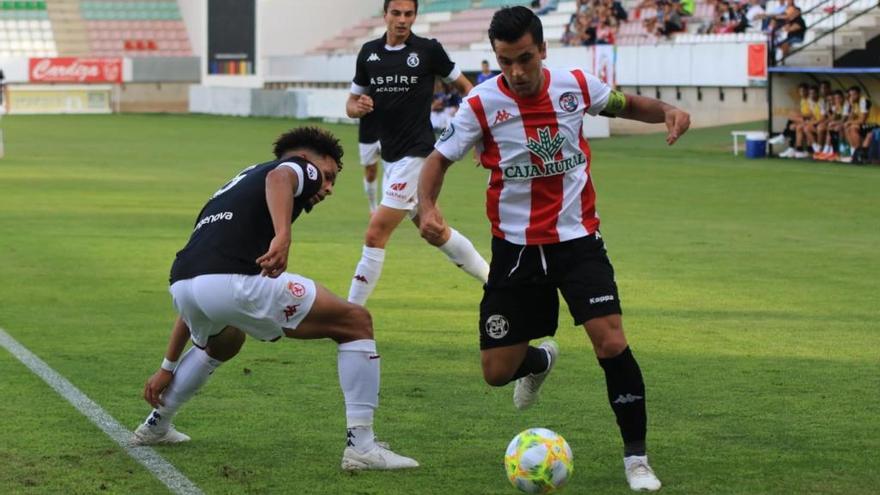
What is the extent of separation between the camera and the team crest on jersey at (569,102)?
20.9 feet

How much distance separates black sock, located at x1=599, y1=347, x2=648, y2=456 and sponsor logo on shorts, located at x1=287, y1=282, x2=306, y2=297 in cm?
123

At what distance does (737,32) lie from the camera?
35750 mm

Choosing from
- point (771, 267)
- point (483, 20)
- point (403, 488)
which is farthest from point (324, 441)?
point (483, 20)

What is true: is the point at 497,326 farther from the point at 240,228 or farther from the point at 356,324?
the point at 240,228

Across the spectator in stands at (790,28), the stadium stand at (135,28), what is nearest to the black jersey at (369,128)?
the spectator in stands at (790,28)

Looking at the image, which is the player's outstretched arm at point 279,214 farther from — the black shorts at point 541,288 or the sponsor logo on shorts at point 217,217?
the black shorts at point 541,288

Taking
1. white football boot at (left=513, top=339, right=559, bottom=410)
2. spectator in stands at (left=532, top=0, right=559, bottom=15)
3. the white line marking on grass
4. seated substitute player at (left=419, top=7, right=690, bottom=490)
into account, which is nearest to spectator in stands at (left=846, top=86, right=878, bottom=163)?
the white line marking on grass

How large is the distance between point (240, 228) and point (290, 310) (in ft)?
1.27

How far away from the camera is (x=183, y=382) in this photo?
667cm

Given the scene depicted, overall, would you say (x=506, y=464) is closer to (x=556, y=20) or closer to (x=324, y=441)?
(x=324, y=441)

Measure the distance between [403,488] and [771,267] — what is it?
8408 millimetres

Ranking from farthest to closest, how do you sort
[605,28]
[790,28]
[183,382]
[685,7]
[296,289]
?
[605,28]
[685,7]
[790,28]
[183,382]
[296,289]

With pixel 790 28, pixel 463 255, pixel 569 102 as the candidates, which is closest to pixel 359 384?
pixel 569 102

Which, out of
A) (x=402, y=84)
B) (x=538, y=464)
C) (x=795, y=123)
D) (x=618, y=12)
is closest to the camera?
(x=538, y=464)
